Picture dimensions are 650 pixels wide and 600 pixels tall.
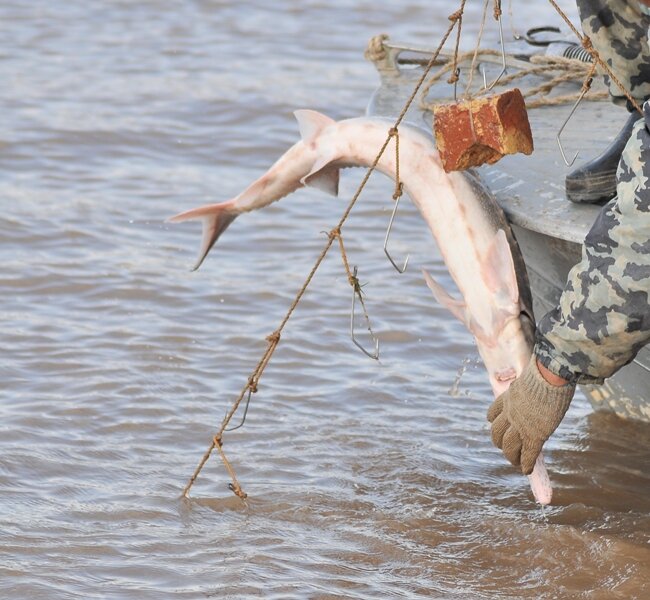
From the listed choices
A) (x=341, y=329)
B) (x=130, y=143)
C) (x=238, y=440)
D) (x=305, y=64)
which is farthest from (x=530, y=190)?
(x=305, y=64)

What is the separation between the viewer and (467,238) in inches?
166

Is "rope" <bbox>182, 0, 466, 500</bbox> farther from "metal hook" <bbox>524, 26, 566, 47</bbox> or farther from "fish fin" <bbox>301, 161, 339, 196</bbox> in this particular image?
"metal hook" <bbox>524, 26, 566, 47</bbox>

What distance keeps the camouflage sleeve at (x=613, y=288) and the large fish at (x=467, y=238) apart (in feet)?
1.33

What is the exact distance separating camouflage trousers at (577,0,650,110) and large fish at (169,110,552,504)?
58 cm

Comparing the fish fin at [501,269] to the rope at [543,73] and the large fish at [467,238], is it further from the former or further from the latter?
the rope at [543,73]

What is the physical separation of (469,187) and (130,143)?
5.24 metres

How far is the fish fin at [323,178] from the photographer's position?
4.60 metres

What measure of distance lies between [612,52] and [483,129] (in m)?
0.55

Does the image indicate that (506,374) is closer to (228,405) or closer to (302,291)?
(302,291)

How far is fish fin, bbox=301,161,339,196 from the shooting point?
460cm

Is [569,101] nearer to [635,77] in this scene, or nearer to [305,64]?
[635,77]

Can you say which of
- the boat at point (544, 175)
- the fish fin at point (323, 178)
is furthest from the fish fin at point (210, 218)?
the boat at point (544, 175)

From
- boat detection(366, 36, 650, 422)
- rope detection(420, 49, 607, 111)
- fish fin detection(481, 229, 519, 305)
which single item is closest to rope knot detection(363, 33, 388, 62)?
boat detection(366, 36, 650, 422)

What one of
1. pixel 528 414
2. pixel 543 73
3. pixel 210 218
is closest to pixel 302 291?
pixel 528 414
